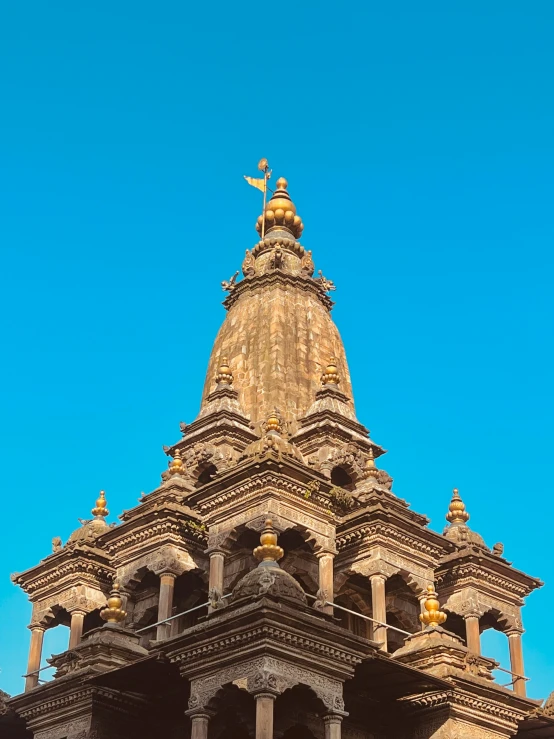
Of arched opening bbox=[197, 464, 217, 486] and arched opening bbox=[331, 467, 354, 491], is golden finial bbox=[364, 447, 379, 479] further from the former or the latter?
arched opening bbox=[197, 464, 217, 486]

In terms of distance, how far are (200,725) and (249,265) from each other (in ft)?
78.5

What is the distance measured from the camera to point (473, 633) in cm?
3612

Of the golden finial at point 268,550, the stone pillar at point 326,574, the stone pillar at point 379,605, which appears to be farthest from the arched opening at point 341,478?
the golden finial at point 268,550

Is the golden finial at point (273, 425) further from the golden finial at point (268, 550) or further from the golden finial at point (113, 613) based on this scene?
the golden finial at point (268, 550)

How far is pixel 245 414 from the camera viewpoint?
130 feet

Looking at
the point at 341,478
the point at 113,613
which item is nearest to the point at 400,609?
the point at 341,478

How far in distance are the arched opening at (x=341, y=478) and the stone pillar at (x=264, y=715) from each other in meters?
A: 14.7

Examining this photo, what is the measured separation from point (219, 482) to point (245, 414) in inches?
274

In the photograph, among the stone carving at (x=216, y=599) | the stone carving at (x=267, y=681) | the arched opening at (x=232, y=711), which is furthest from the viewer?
the stone carving at (x=216, y=599)

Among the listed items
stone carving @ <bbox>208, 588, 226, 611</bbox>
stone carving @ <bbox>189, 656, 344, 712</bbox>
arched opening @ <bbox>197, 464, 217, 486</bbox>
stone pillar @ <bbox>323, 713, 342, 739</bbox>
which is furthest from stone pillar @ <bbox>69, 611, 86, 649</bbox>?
stone pillar @ <bbox>323, 713, 342, 739</bbox>

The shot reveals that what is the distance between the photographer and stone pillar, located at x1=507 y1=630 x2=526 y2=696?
117 feet

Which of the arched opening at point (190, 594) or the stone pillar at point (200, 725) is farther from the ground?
the arched opening at point (190, 594)

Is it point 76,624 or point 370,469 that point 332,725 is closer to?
point 370,469

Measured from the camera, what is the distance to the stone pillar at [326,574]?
31895 millimetres
